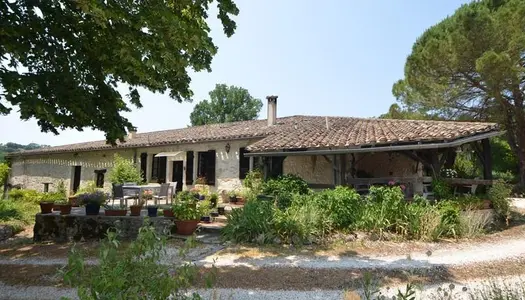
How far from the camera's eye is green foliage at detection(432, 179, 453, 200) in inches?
381

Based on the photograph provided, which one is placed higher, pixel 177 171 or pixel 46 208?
pixel 177 171

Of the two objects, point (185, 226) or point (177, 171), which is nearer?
point (185, 226)

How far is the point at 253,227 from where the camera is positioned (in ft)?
27.6

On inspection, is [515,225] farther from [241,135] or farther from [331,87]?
[241,135]

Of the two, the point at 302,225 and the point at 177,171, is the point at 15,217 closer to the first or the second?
the point at 177,171

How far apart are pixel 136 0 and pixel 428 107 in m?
18.0

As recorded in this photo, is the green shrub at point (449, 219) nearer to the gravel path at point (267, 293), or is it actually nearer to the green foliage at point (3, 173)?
the gravel path at point (267, 293)

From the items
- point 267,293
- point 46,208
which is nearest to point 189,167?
point 46,208

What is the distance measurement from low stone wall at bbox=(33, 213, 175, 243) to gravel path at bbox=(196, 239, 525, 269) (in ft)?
10.5

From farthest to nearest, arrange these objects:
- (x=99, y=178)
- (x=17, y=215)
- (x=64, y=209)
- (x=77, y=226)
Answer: (x=99, y=178)
(x=17, y=215)
(x=64, y=209)
(x=77, y=226)

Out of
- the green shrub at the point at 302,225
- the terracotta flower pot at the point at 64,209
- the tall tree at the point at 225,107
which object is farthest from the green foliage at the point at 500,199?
the tall tree at the point at 225,107

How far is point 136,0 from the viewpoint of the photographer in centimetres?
607

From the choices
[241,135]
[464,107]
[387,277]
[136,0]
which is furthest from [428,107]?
[136,0]

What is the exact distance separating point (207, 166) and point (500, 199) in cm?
1253
